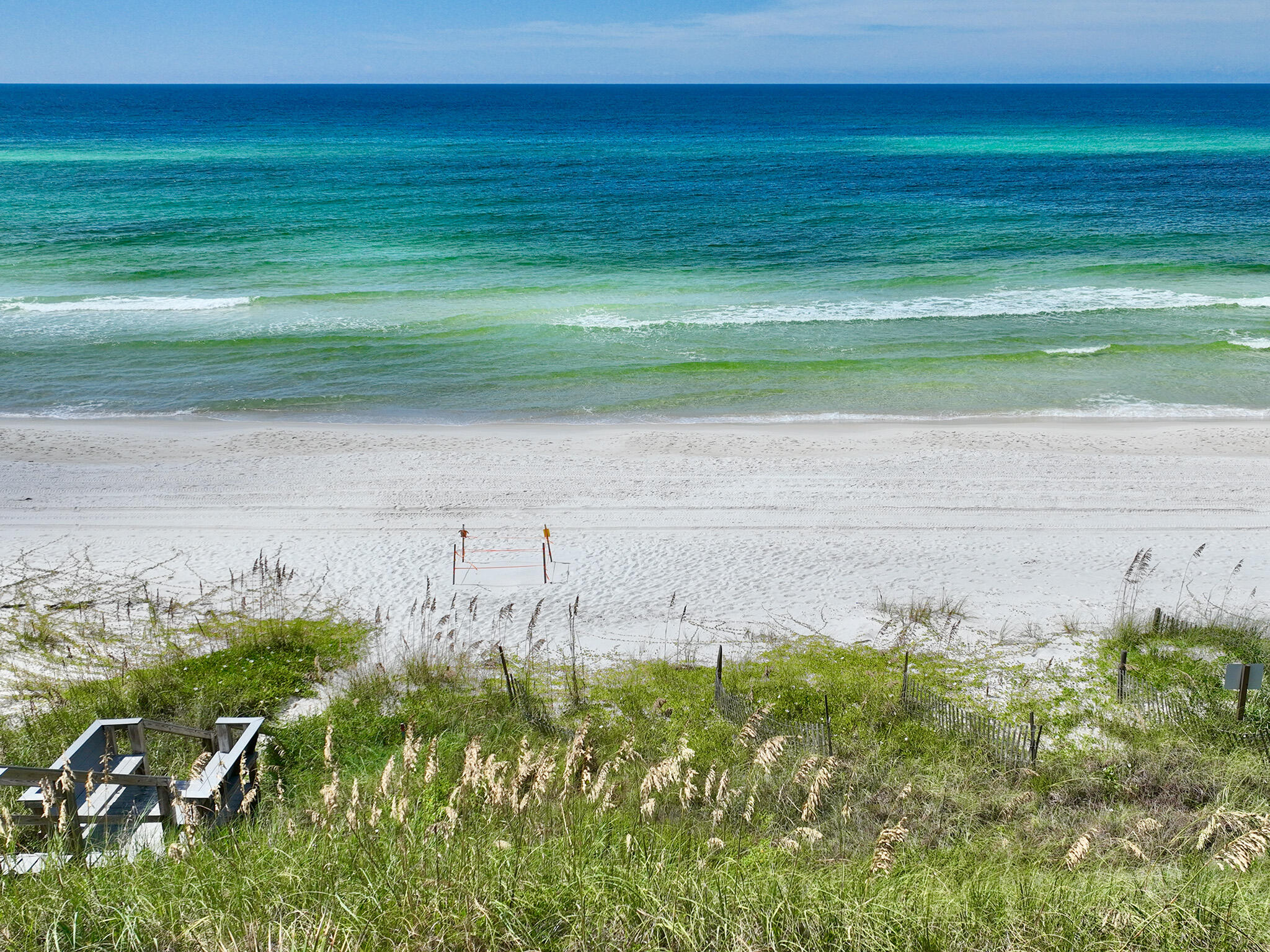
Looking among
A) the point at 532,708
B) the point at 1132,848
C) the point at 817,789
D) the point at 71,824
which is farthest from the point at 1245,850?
the point at 71,824

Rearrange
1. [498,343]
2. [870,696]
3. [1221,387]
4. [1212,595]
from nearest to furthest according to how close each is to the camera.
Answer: [870,696] < [1212,595] < [1221,387] < [498,343]

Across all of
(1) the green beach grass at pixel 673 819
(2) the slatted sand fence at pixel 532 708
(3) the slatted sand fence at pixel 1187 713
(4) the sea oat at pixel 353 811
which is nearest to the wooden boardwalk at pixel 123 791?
(1) the green beach grass at pixel 673 819

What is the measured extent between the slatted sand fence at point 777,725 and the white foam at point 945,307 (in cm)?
2010

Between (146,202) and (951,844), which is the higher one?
(146,202)

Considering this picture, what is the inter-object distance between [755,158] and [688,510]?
209ft

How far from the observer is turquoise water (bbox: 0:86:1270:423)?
23531 millimetres

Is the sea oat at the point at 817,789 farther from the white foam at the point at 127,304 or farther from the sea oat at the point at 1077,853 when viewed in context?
the white foam at the point at 127,304

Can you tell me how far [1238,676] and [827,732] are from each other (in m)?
4.21

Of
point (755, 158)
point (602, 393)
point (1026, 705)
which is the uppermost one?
point (755, 158)

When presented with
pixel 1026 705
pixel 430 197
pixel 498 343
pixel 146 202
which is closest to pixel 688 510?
pixel 1026 705

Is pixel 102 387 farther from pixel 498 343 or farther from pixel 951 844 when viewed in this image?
pixel 951 844

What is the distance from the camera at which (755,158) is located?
73750 mm

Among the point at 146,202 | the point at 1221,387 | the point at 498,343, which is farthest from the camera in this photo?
the point at 146,202

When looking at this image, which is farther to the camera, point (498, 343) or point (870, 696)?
point (498, 343)
